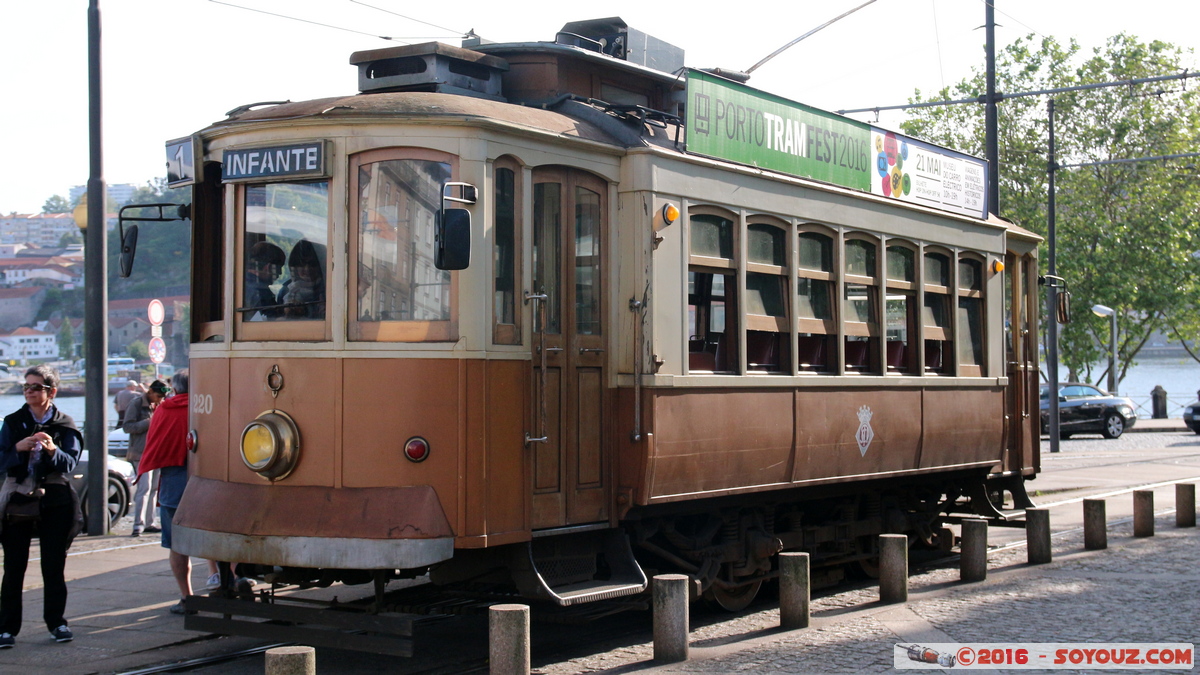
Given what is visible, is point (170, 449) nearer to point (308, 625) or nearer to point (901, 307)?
point (308, 625)

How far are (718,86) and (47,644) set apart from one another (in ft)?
18.7

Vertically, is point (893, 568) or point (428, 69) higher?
point (428, 69)

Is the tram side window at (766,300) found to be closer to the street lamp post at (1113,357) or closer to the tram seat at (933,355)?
the tram seat at (933,355)

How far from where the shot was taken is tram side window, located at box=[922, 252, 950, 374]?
11.2 metres

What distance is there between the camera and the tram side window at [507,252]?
7305mm

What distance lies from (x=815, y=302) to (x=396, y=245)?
3.70 metres

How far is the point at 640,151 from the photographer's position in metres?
8.06

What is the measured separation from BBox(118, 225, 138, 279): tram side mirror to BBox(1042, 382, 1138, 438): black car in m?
29.7

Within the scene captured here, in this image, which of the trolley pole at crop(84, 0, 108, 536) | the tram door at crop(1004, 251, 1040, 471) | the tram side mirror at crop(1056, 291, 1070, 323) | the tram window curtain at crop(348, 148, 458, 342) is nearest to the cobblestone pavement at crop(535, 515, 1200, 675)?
the tram door at crop(1004, 251, 1040, 471)

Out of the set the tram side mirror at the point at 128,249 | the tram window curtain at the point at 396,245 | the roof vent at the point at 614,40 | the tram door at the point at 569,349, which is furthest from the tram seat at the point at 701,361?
the tram side mirror at the point at 128,249

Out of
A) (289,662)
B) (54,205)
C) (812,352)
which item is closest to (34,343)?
(812,352)

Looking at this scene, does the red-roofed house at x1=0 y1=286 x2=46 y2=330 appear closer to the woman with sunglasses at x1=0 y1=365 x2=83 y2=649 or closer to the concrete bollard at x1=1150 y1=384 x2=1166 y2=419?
the concrete bollard at x1=1150 y1=384 x2=1166 y2=419

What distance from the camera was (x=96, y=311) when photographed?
13852mm

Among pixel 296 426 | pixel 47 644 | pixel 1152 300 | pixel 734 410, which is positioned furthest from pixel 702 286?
pixel 1152 300
